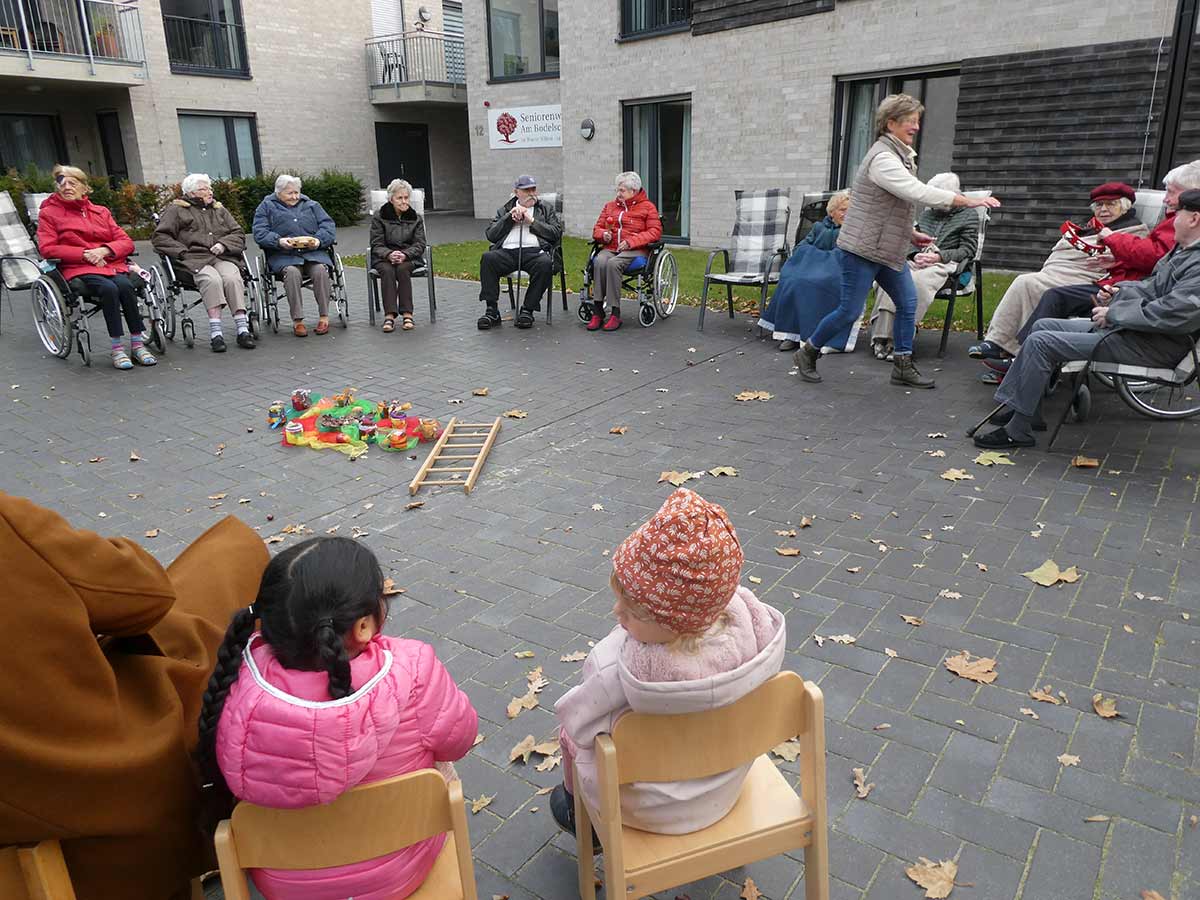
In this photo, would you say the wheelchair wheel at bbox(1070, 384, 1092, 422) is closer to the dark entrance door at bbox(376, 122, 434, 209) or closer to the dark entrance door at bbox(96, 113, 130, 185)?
the dark entrance door at bbox(96, 113, 130, 185)

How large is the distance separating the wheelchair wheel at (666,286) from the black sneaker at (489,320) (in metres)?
1.65

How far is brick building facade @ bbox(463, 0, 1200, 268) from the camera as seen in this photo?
1020 cm

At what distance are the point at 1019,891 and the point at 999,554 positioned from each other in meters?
1.96

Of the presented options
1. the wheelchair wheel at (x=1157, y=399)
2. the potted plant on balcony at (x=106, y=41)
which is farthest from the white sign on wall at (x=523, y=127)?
the wheelchair wheel at (x=1157, y=399)

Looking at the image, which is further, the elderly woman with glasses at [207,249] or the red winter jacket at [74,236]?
the elderly woman with glasses at [207,249]

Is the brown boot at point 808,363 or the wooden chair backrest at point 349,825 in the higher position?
the wooden chair backrest at point 349,825

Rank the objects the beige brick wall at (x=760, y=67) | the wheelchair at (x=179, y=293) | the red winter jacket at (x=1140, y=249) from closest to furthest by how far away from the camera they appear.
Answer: the red winter jacket at (x=1140, y=249) < the wheelchair at (x=179, y=293) < the beige brick wall at (x=760, y=67)

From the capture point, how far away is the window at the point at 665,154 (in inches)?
608

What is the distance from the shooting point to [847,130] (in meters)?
12.9

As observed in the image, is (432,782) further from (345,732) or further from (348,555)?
(348,555)

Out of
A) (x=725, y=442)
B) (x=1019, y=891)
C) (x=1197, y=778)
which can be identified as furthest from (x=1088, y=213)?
(x=1019, y=891)

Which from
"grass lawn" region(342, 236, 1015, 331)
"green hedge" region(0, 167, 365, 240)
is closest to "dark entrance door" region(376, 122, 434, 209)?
"green hedge" region(0, 167, 365, 240)

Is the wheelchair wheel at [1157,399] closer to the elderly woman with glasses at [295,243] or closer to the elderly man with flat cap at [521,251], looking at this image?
the elderly man with flat cap at [521,251]

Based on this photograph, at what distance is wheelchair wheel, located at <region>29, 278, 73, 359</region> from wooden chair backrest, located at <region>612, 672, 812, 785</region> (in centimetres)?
746
